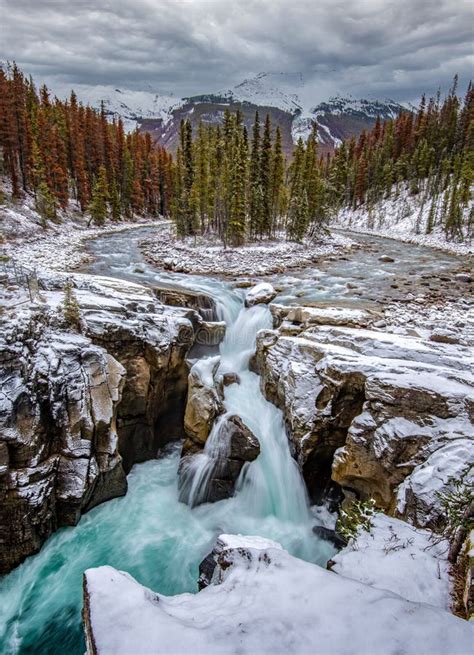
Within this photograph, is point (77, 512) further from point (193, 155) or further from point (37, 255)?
point (193, 155)

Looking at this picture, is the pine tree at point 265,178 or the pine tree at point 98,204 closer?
the pine tree at point 265,178

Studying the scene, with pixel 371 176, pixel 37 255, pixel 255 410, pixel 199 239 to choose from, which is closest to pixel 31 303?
pixel 255 410

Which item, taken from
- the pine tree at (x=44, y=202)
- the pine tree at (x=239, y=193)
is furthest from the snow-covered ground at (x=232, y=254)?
the pine tree at (x=44, y=202)

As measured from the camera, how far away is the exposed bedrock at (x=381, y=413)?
7581 mm

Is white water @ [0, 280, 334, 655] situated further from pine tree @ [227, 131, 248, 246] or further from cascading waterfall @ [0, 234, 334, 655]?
pine tree @ [227, 131, 248, 246]

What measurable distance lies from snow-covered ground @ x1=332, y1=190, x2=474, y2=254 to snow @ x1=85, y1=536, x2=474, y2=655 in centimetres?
4206

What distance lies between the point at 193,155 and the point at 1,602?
4563cm

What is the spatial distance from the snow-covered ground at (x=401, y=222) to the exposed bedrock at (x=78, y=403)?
1485 inches

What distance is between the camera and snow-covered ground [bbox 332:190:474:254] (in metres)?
43.6

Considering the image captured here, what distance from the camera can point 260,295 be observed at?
67.7 feet

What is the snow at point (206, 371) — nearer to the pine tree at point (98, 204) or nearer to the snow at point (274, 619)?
the snow at point (274, 619)

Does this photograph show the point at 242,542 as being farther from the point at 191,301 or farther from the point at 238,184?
the point at 238,184

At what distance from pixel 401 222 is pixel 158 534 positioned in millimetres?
63197

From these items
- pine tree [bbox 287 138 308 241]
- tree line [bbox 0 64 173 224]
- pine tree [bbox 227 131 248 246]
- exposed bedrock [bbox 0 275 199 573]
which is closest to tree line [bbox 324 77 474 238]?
pine tree [bbox 287 138 308 241]
